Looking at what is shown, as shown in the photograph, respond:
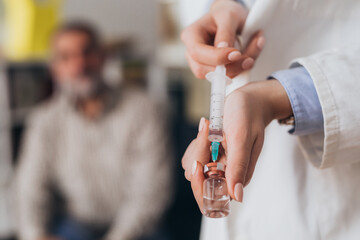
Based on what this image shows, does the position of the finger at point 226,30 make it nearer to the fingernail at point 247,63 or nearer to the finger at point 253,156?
the fingernail at point 247,63

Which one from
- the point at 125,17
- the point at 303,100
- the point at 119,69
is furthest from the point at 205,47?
the point at 125,17

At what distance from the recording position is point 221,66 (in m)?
0.41

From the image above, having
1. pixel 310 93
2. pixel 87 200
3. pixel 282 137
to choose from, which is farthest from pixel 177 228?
pixel 310 93

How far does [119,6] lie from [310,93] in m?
2.17

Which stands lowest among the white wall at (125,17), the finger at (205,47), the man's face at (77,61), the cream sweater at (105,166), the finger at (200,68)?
the cream sweater at (105,166)

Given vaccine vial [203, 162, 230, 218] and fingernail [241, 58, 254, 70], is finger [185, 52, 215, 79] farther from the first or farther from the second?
vaccine vial [203, 162, 230, 218]

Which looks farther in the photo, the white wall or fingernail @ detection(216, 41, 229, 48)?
the white wall

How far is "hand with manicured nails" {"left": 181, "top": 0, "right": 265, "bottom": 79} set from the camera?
1.32ft

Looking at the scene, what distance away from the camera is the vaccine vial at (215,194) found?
13.0 inches

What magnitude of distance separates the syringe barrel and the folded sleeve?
9 centimetres

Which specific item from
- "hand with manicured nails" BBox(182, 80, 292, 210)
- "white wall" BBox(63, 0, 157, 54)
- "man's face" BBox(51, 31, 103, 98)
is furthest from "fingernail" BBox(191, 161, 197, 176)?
"white wall" BBox(63, 0, 157, 54)

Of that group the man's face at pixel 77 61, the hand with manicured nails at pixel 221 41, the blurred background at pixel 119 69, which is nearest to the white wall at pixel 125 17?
the blurred background at pixel 119 69

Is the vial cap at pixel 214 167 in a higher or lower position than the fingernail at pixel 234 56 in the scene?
lower

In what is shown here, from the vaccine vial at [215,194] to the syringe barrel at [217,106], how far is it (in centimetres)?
4
